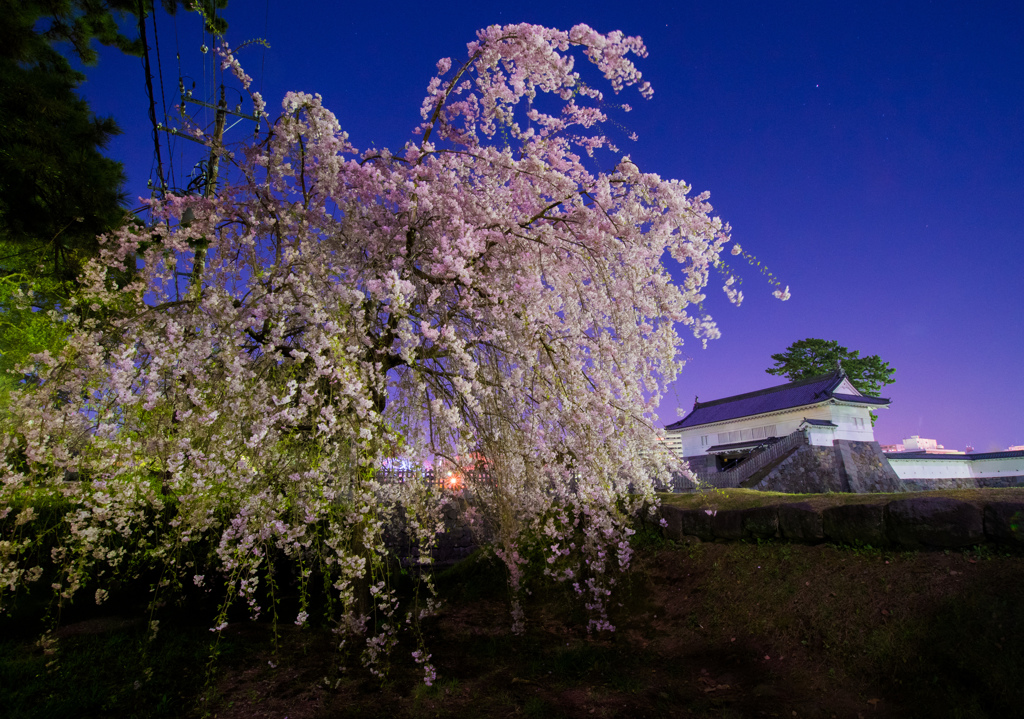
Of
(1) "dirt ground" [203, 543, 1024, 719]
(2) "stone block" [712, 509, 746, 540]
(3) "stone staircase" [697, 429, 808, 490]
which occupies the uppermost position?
(3) "stone staircase" [697, 429, 808, 490]

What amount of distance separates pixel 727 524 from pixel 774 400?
18842 millimetres

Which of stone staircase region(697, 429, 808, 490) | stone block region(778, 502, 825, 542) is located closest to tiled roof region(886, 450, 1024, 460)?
stone staircase region(697, 429, 808, 490)

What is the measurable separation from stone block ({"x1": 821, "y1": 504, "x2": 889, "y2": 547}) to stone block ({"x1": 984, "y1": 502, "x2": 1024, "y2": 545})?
3.10 ft

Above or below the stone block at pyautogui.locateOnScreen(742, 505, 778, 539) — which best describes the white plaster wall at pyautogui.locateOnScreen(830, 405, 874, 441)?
above

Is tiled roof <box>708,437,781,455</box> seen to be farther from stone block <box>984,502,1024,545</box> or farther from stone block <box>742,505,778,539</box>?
A: stone block <box>984,502,1024,545</box>

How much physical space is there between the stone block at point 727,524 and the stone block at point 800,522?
0.60 meters

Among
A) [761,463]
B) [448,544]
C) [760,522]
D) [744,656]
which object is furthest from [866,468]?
[744,656]

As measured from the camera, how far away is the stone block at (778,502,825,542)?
21.9 ft

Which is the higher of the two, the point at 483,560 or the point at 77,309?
the point at 77,309

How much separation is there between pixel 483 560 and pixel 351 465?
18.6ft

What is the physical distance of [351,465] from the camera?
529 centimetres

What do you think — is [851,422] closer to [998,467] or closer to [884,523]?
[998,467]

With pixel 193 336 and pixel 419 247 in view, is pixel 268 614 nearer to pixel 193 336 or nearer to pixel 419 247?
pixel 193 336

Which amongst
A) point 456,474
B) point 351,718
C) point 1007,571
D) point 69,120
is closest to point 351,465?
point 456,474
